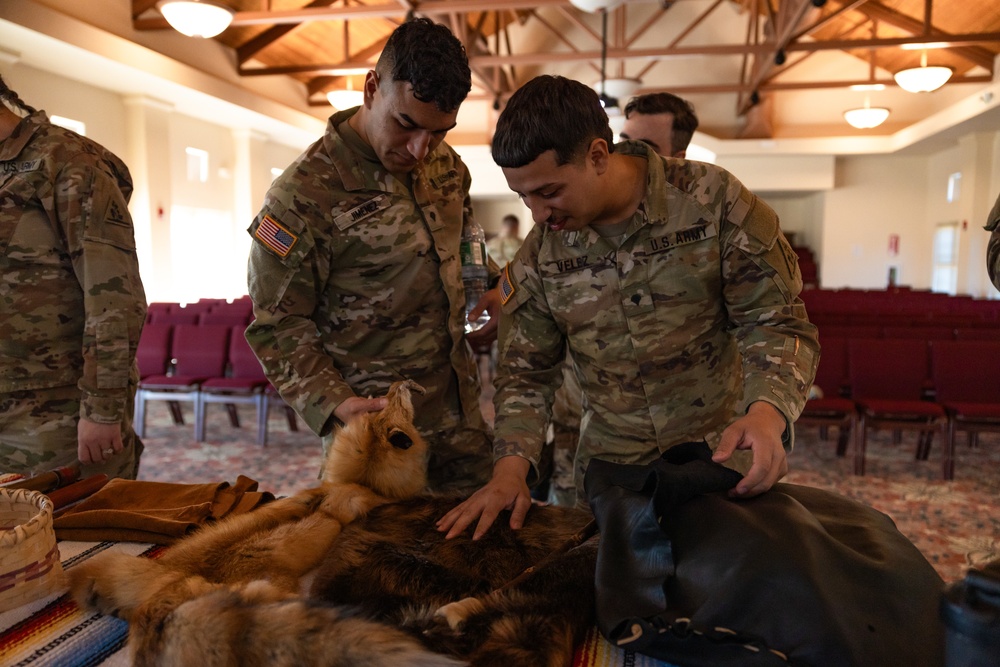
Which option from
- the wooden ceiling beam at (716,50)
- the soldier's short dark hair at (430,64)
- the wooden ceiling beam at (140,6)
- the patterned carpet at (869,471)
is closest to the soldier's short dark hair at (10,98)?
the soldier's short dark hair at (430,64)

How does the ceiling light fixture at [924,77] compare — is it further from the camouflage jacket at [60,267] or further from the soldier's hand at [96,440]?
the soldier's hand at [96,440]

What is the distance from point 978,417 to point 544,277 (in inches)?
152

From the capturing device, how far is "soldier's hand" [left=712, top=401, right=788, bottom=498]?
3.18ft

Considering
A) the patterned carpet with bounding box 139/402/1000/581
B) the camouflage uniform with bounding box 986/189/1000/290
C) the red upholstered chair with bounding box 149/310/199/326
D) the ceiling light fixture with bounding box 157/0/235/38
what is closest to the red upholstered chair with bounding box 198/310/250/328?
the red upholstered chair with bounding box 149/310/199/326

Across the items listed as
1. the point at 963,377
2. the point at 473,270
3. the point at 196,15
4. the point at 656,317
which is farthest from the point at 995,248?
the point at 196,15

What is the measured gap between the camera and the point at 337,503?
1171mm

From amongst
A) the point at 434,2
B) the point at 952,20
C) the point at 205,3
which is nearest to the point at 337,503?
the point at 205,3

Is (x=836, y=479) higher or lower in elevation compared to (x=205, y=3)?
lower

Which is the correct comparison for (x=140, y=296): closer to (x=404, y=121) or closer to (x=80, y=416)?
(x=80, y=416)

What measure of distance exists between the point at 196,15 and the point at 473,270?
5.65 meters

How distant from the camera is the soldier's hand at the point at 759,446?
38.2 inches

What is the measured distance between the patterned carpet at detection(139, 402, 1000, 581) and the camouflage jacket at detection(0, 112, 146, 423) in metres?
2.37

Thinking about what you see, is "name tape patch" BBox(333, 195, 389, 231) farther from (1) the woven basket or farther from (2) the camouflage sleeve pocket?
(1) the woven basket

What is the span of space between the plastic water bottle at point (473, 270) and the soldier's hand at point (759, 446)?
0.93 meters
